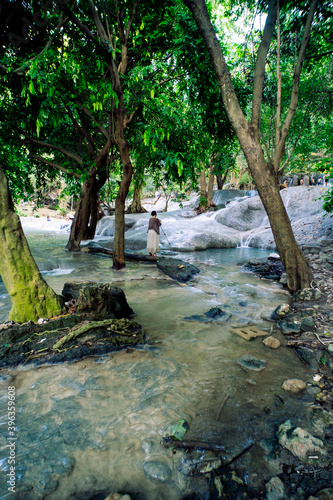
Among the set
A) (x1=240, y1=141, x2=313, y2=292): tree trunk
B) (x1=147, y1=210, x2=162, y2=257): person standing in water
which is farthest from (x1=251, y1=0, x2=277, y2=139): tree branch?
(x1=147, y1=210, x2=162, y2=257): person standing in water

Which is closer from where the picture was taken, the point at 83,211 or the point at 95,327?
the point at 95,327

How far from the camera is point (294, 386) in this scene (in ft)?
9.38

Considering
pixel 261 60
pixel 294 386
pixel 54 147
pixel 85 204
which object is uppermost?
pixel 261 60

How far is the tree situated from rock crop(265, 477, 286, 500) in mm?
4583

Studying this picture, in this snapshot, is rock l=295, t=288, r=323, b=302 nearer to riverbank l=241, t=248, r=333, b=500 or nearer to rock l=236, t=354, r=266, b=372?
riverbank l=241, t=248, r=333, b=500

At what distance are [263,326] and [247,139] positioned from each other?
373cm

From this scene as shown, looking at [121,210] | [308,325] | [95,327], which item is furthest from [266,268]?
[95,327]

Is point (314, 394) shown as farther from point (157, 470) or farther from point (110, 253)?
point (110, 253)

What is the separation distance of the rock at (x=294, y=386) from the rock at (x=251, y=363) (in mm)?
389

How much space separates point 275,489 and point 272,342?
2239 millimetres

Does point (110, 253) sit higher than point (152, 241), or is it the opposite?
point (152, 241)

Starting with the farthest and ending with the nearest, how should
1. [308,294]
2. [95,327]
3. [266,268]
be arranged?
[266,268]
[308,294]
[95,327]

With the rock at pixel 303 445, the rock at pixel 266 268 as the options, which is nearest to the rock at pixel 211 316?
the rock at pixel 303 445

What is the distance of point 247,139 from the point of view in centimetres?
544
